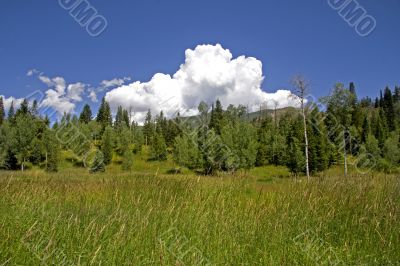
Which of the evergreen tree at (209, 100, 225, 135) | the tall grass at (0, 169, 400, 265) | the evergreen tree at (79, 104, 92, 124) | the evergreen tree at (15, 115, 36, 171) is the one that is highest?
the evergreen tree at (79, 104, 92, 124)

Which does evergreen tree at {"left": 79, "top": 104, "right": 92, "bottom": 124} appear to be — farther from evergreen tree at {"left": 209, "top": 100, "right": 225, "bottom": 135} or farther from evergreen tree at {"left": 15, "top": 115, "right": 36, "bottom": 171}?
evergreen tree at {"left": 209, "top": 100, "right": 225, "bottom": 135}

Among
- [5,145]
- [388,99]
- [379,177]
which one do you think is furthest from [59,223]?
[388,99]

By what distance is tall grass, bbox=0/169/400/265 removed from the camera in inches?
Answer: 118

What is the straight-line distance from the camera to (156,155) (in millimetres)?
73125

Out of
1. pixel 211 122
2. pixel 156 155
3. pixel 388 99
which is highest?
pixel 388 99

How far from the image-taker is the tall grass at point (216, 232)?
9.82 ft

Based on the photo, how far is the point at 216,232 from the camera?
3881 mm

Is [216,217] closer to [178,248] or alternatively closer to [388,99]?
[178,248]

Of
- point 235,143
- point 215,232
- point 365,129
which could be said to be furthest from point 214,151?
point 215,232

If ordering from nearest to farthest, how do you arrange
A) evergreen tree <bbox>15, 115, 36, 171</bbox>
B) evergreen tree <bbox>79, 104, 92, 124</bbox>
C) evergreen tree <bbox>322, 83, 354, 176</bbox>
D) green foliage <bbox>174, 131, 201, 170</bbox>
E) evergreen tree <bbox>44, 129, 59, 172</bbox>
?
1. evergreen tree <bbox>322, 83, 354, 176</bbox>
2. green foliage <bbox>174, 131, 201, 170</bbox>
3. evergreen tree <bbox>44, 129, 59, 172</bbox>
4. evergreen tree <bbox>15, 115, 36, 171</bbox>
5. evergreen tree <bbox>79, 104, 92, 124</bbox>

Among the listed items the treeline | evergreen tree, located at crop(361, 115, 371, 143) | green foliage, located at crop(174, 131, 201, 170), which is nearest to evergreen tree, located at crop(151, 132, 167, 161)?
the treeline

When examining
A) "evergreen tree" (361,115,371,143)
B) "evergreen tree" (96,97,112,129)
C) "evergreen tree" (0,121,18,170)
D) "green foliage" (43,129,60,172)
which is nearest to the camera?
"green foliage" (43,129,60,172)

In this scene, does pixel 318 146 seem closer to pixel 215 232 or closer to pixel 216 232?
pixel 216 232

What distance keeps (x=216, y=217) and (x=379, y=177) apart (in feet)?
14.7
